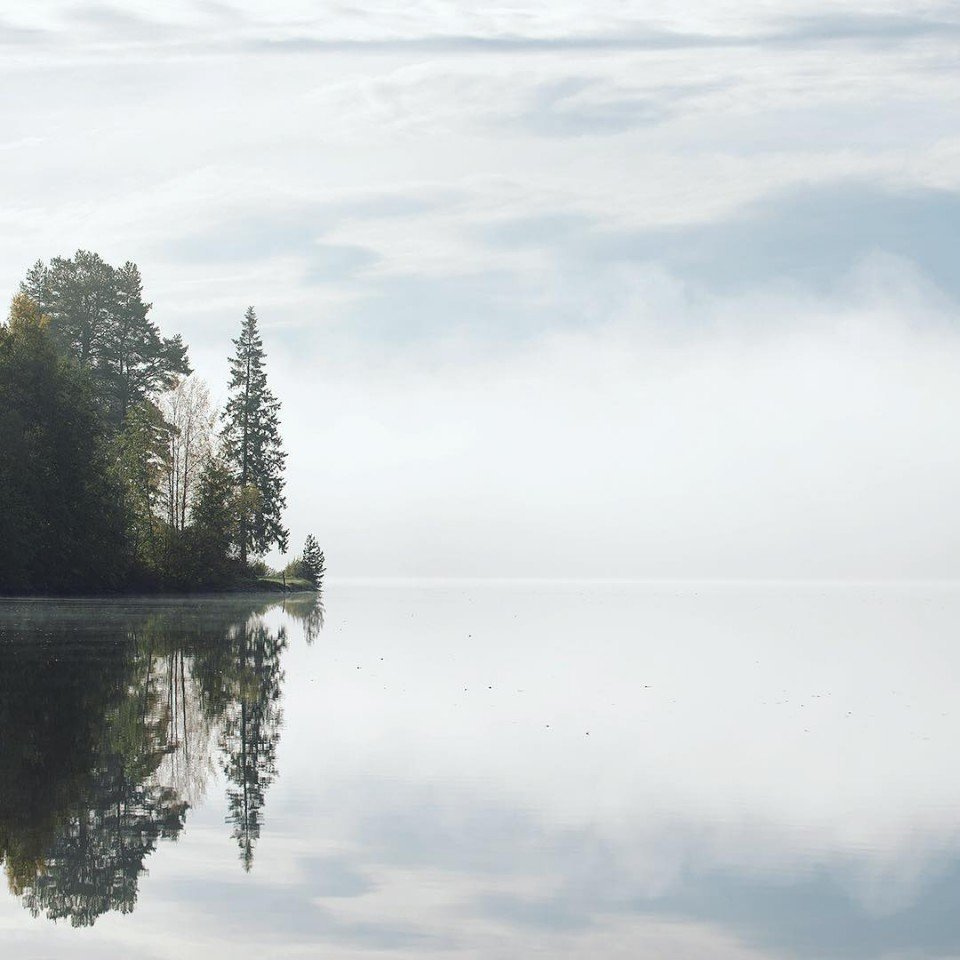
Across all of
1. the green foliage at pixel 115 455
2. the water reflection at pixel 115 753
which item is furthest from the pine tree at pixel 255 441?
the water reflection at pixel 115 753

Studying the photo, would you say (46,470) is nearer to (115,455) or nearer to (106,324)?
(115,455)

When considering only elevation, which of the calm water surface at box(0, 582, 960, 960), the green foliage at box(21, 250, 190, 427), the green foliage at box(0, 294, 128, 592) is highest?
the green foliage at box(21, 250, 190, 427)

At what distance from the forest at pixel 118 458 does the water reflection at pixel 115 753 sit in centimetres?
3924

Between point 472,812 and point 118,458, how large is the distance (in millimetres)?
76161

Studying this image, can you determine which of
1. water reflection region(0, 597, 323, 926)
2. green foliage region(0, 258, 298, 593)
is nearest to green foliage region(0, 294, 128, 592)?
green foliage region(0, 258, 298, 593)

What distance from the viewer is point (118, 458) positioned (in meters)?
84.6

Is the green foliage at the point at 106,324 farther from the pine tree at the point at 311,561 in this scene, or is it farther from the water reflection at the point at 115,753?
the water reflection at the point at 115,753

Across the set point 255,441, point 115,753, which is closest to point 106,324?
point 255,441

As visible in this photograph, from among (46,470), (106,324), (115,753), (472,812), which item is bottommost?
(472,812)

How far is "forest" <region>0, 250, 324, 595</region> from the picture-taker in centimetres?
7038

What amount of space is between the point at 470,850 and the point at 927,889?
354 cm

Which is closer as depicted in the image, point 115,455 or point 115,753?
point 115,753

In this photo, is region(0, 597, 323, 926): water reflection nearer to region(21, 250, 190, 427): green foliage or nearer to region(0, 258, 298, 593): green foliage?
region(0, 258, 298, 593): green foliage

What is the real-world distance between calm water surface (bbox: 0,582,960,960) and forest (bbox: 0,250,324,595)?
4625 cm
